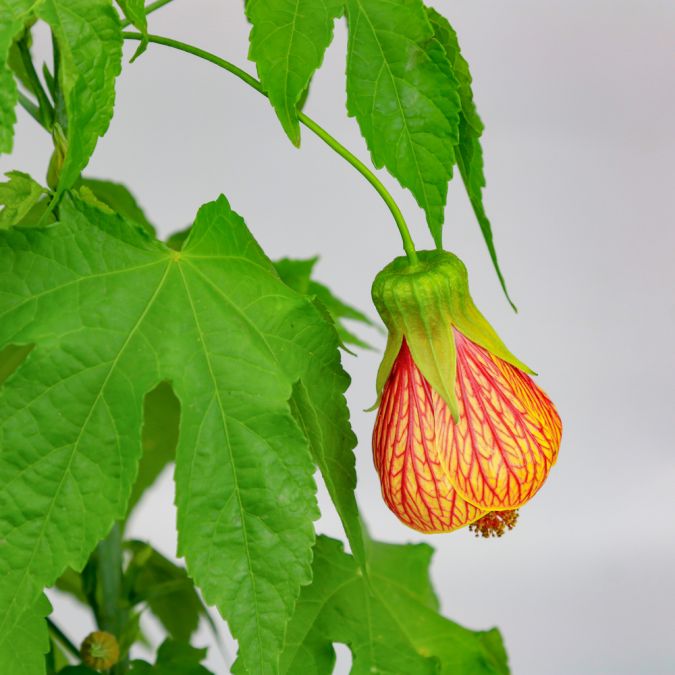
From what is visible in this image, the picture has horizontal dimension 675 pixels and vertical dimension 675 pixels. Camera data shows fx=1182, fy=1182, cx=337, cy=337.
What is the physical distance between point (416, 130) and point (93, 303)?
0.65ft

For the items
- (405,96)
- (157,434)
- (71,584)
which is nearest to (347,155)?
(405,96)

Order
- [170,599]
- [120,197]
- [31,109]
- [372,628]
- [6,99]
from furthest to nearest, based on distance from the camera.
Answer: [170,599], [120,197], [372,628], [31,109], [6,99]

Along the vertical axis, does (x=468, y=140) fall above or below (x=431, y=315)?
above

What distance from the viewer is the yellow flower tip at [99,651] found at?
2.88 feet

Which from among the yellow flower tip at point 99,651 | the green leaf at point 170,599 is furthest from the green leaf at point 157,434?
the yellow flower tip at point 99,651

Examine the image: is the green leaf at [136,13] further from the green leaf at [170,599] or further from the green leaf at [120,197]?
the green leaf at [170,599]

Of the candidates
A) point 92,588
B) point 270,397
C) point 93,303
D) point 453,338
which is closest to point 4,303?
point 93,303

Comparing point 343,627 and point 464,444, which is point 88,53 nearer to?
point 464,444

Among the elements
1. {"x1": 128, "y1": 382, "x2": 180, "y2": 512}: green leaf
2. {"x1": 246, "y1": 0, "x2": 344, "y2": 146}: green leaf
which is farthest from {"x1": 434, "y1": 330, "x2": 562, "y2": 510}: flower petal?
{"x1": 128, "y1": 382, "x2": 180, "y2": 512}: green leaf

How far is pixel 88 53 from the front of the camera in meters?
0.58

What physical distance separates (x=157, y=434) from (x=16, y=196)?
41 cm

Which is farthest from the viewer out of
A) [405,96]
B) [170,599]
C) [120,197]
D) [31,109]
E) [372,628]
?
[170,599]

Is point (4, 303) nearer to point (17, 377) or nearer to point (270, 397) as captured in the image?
point (17, 377)

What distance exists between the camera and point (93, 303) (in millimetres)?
638
